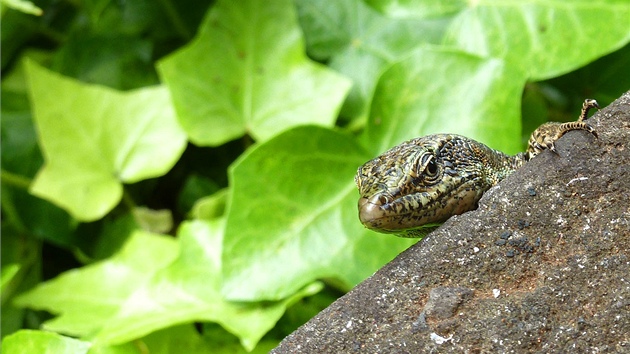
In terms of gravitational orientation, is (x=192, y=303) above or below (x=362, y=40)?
below

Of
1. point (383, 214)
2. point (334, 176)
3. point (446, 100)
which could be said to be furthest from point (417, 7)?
point (383, 214)

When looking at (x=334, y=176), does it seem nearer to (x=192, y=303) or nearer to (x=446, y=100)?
(x=446, y=100)

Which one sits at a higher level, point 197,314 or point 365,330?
point 365,330

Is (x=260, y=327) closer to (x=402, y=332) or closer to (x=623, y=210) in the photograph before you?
(x=402, y=332)

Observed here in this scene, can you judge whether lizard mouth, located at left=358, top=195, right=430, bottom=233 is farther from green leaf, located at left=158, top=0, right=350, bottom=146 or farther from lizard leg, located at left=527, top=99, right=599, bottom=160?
green leaf, located at left=158, top=0, right=350, bottom=146

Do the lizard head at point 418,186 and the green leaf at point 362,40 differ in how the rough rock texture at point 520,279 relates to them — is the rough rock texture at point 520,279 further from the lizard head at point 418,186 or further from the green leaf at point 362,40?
the green leaf at point 362,40

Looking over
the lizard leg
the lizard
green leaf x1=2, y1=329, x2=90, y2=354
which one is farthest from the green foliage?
the lizard leg

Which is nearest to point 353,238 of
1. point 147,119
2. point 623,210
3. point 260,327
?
point 260,327
